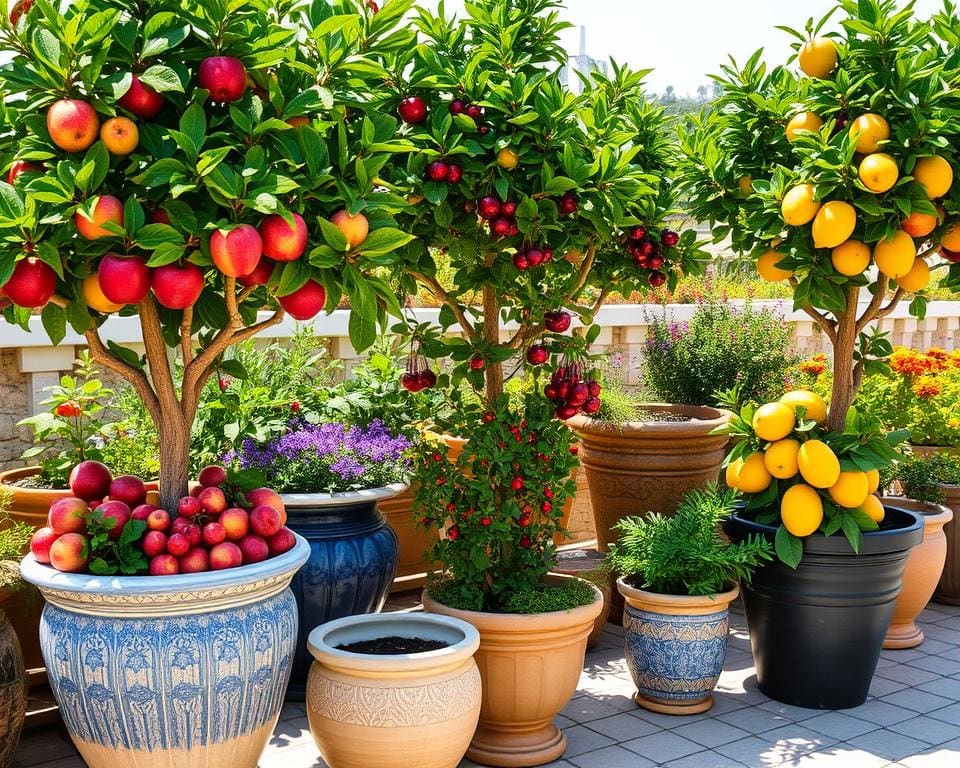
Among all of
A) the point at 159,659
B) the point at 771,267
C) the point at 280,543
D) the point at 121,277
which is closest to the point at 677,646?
the point at 771,267

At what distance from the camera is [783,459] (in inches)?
144

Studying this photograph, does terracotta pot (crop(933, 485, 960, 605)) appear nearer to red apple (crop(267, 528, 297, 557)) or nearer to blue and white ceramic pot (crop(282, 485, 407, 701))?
blue and white ceramic pot (crop(282, 485, 407, 701))

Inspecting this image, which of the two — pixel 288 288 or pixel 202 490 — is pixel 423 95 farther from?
pixel 202 490

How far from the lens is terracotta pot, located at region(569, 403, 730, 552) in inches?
173

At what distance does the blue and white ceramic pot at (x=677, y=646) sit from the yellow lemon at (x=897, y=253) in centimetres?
121

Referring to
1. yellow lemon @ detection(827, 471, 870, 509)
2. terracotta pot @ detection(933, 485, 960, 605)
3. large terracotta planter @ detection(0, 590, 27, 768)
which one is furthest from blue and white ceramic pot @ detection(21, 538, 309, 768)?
terracotta pot @ detection(933, 485, 960, 605)

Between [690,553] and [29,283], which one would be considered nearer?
[29,283]

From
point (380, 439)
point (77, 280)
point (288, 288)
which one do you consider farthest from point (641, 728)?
point (77, 280)

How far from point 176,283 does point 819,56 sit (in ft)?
7.74

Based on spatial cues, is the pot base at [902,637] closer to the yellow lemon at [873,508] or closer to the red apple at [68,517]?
the yellow lemon at [873,508]

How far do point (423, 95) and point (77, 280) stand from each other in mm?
1150

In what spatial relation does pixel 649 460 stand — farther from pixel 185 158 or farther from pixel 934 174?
pixel 185 158

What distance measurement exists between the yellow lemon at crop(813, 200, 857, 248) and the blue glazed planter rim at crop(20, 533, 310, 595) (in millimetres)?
1989

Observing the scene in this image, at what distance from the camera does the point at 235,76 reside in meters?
2.37
